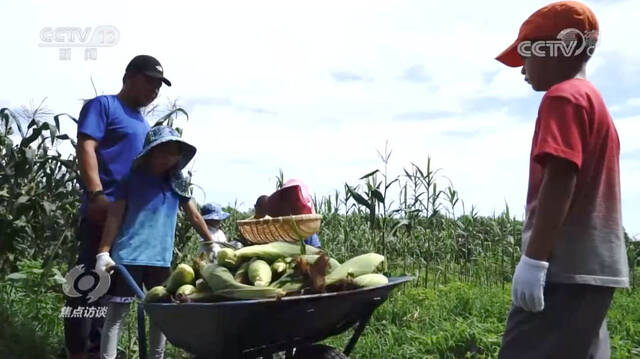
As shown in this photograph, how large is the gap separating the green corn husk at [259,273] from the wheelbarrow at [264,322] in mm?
163

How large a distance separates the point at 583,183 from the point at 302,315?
4.00ft

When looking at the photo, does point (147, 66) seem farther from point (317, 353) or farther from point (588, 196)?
point (588, 196)

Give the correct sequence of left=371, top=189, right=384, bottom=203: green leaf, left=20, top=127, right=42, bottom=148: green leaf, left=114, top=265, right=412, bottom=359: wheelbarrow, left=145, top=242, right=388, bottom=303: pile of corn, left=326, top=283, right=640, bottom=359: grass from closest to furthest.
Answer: left=114, top=265, right=412, bottom=359: wheelbarrow < left=145, top=242, right=388, bottom=303: pile of corn < left=326, top=283, right=640, bottom=359: grass < left=20, top=127, right=42, bottom=148: green leaf < left=371, top=189, right=384, bottom=203: green leaf

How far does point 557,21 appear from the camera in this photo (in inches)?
103

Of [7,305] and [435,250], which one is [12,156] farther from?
[435,250]

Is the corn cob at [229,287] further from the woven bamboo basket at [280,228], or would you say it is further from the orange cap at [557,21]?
the orange cap at [557,21]

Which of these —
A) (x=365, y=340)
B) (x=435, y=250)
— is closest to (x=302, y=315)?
(x=365, y=340)

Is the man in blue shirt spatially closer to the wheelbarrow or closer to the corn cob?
the wheelbarrow

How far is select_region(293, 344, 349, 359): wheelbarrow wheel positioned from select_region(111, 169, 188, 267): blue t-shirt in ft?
4.94

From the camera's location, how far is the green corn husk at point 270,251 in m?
3.14

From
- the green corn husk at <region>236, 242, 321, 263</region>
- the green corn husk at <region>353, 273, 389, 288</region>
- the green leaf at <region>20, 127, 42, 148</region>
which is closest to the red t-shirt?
the green corn husk at <region>353, 273, 389, 288</region>

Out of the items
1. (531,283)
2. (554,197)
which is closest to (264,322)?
(531,283)

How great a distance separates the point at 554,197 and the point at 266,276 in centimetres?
124

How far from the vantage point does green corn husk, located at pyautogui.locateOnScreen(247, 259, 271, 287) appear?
9.57ft
